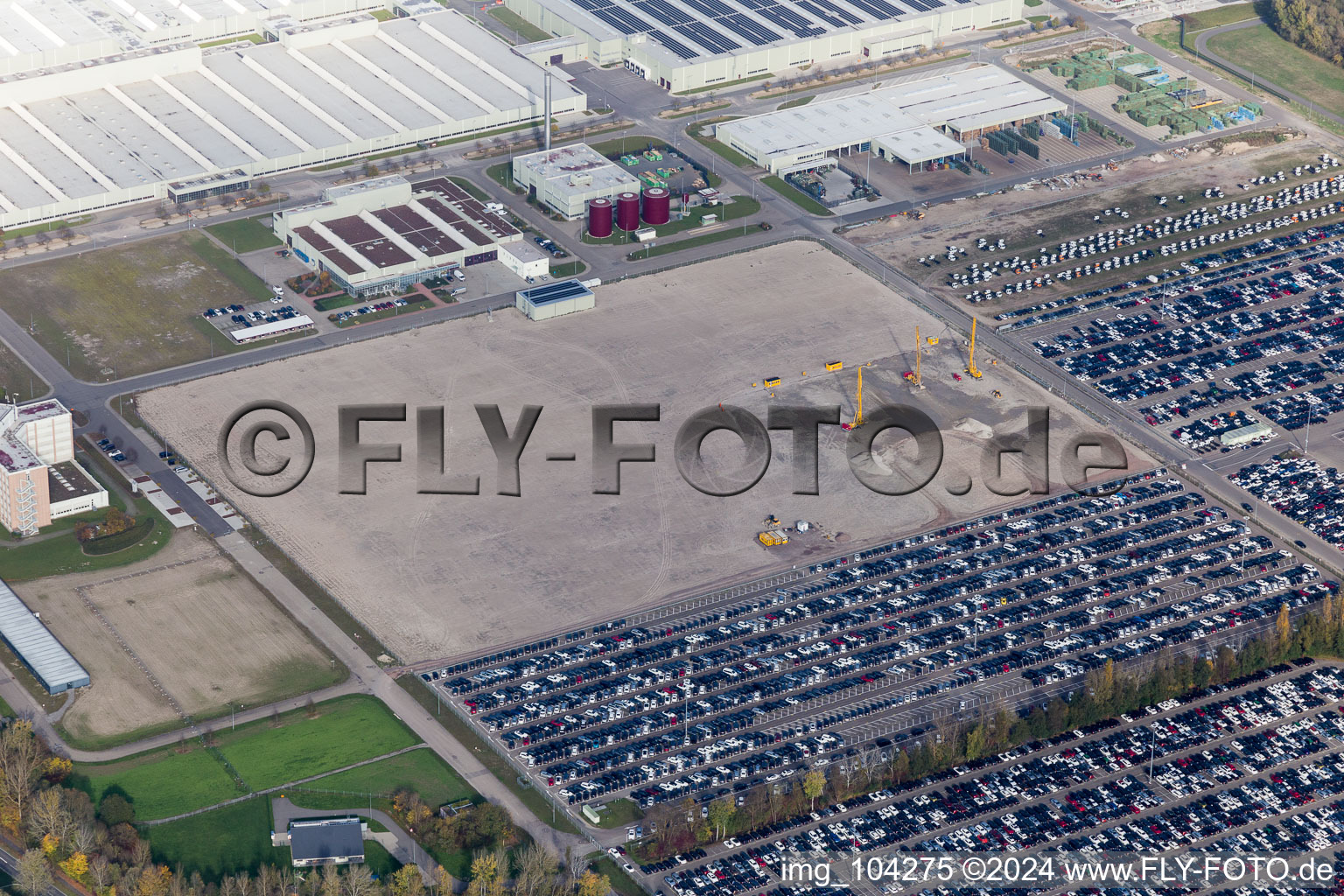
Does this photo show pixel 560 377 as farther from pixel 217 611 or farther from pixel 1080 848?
pixel 1080 848

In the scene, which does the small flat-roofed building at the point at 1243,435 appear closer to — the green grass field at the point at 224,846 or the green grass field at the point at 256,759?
the green grass field at the point at 256,759

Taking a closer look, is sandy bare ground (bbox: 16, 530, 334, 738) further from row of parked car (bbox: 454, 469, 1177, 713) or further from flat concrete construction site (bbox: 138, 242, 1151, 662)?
row of parked car (bbox: 454, 469, 1177, 713)

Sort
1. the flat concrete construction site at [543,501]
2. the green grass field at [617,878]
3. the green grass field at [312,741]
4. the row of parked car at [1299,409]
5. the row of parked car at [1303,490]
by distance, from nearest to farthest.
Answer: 1. the green grass field at [617,878]
2. the green grass field at [312,741]
3. the flat concrete construction site at [543,501]
4. the row of parked car at [1303,490]
5. the row of parked car at [1299,409]

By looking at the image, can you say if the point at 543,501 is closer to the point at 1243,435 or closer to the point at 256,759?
the point at 256,759

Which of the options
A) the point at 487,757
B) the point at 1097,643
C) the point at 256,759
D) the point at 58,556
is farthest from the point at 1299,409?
the point at 58,556

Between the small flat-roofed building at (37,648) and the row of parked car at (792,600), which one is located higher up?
the small flat-roofed building at (37,648)

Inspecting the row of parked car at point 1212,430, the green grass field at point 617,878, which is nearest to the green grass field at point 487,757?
the green grass field at point 617,878

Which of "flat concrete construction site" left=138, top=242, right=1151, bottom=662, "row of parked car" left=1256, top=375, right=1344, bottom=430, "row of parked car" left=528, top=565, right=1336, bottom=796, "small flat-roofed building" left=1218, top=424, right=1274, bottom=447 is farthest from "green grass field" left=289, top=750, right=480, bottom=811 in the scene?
"row of parked car" left=1256, top=375, right=1344, bottom=430
